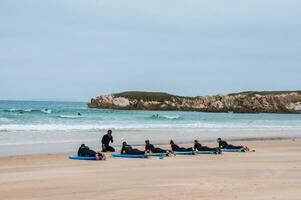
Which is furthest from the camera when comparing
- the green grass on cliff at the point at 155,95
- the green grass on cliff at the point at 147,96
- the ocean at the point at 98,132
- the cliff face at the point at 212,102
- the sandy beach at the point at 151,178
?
the green grass on cliff at the point at 147,96

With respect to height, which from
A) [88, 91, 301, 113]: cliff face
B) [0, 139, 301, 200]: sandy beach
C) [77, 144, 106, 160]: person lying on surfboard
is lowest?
[0, 139, 301, 200]: sandy beach

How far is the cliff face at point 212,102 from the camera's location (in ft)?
349

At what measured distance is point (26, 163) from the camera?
593 inches

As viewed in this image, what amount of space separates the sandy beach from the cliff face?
3516 inches

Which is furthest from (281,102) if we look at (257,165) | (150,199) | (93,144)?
(150,199)

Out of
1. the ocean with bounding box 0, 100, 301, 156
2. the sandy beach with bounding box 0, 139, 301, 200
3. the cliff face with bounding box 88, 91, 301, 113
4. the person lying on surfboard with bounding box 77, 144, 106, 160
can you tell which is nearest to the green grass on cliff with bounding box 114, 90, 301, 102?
the cliff face with bounding box 88, 91, 301, 113

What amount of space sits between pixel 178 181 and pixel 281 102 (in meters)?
101

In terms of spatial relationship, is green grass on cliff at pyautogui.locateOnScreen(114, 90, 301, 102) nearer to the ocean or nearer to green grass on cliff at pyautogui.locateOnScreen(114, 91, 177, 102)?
green grass on cliff at pyautogui.locateOnScreen(114, 91, 177, 102)

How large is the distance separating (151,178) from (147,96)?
110011mm

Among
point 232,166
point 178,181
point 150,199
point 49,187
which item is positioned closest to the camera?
point 150,199

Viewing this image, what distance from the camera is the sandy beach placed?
972 centimetres

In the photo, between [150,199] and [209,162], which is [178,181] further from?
[209,162]

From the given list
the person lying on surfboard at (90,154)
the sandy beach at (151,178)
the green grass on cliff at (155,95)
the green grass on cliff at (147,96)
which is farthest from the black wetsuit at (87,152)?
the green grass on cliff at (147,96)

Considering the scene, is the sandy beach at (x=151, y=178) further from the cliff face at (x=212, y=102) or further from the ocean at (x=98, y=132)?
the cliff face at (x=212, y=102)
